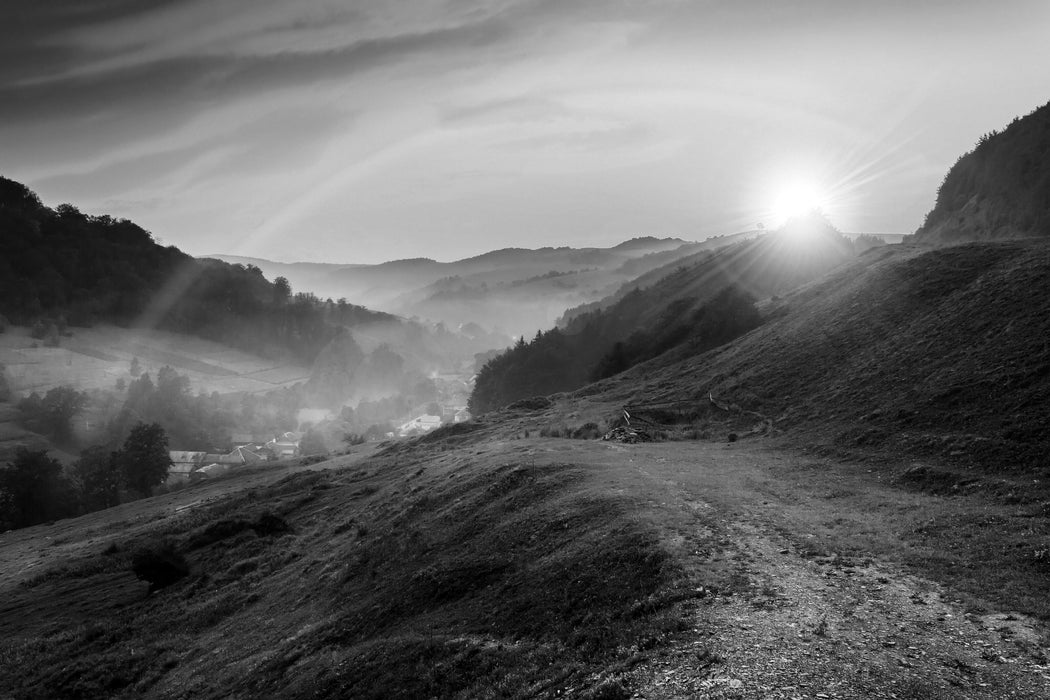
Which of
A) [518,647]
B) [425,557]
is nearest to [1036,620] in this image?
[518,647]

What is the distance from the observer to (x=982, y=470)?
22.8 meters

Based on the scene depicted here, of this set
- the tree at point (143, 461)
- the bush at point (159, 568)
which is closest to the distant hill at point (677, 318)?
the bush at point (159, 568)

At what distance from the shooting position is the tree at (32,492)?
9119 cm

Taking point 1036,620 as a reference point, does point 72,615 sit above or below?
below

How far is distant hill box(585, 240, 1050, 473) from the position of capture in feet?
86.1

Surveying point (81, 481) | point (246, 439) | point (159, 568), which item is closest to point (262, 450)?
point (246, 439)

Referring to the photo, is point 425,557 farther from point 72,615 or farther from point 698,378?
point 698,378

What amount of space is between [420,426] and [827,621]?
145 meters

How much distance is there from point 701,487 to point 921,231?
86453 millimetres

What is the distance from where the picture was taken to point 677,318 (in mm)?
91188

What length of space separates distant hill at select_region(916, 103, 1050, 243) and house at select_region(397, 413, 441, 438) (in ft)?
375

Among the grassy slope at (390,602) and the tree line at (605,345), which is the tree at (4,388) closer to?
the tree line at (605,345)

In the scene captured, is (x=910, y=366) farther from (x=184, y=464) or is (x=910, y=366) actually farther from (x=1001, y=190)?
(x=184, y=464)

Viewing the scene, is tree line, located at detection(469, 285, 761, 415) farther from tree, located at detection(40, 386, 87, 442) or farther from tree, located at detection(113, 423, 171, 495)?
tree, located at detection(40, 386, 87, 442)
